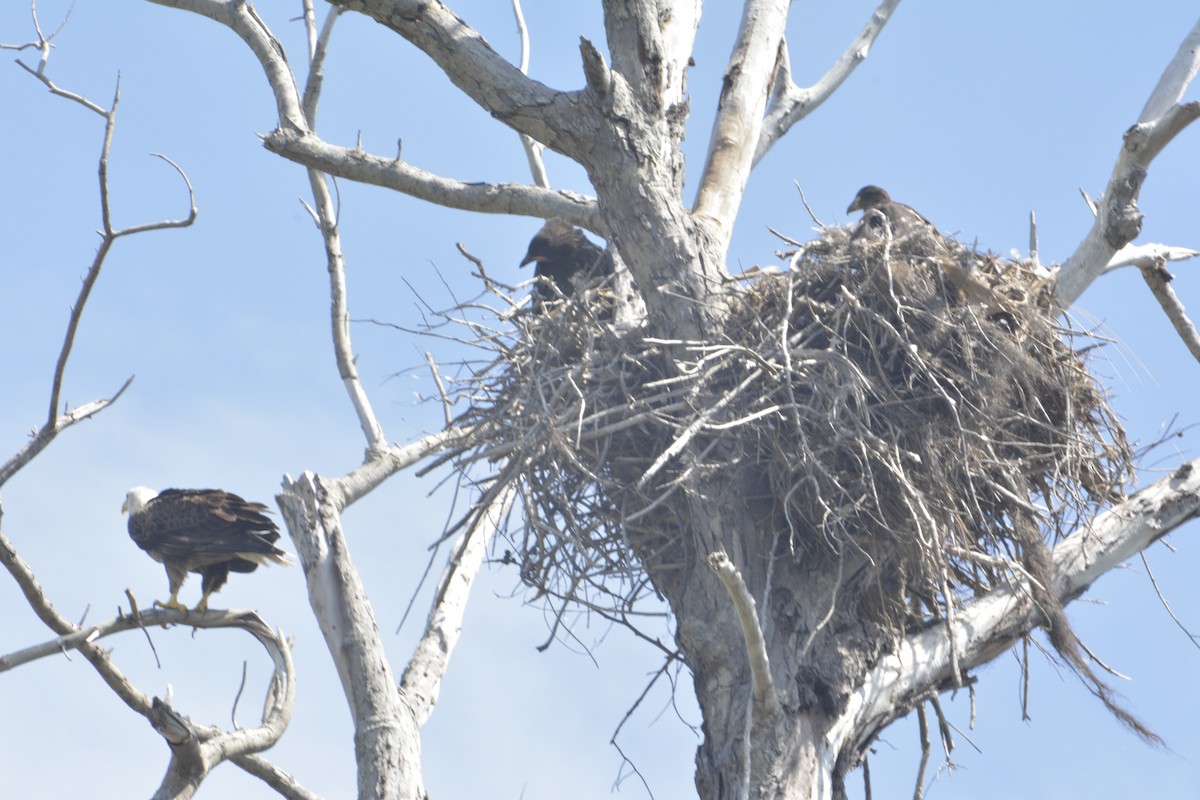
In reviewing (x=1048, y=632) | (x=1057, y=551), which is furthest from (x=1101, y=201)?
(x=1048, y=632)

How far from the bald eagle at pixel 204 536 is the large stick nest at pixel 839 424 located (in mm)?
2893

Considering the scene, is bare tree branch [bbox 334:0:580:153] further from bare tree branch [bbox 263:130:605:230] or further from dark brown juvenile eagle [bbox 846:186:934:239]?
dark brown juvenile eagle [bbox 846:186:934:239]

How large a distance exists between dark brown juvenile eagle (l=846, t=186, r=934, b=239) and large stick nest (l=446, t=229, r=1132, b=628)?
0.44ft

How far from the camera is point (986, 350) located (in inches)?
209

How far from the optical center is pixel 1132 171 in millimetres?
5832

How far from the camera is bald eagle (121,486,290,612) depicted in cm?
824

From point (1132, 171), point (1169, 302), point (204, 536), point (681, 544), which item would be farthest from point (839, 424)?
point (204, 536)

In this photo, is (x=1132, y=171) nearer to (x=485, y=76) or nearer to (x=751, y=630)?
(x=485, y=76)

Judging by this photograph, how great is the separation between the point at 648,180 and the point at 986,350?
5.23 ft

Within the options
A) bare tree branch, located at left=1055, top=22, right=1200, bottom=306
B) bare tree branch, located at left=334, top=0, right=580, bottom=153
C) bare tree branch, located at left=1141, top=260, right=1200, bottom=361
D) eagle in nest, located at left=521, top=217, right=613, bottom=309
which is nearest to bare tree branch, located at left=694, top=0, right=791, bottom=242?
bare tree branch, located at left=334, top=0, right=580, bottom=153

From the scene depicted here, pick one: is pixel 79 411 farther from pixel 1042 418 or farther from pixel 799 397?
pixel 1042 418

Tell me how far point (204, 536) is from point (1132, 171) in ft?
19.2

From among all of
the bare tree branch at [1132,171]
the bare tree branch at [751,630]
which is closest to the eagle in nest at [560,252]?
the bare tree branch at [1132,171]

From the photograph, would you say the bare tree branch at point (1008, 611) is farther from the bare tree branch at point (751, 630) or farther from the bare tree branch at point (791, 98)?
the bare tree branch at point (791, 98)
